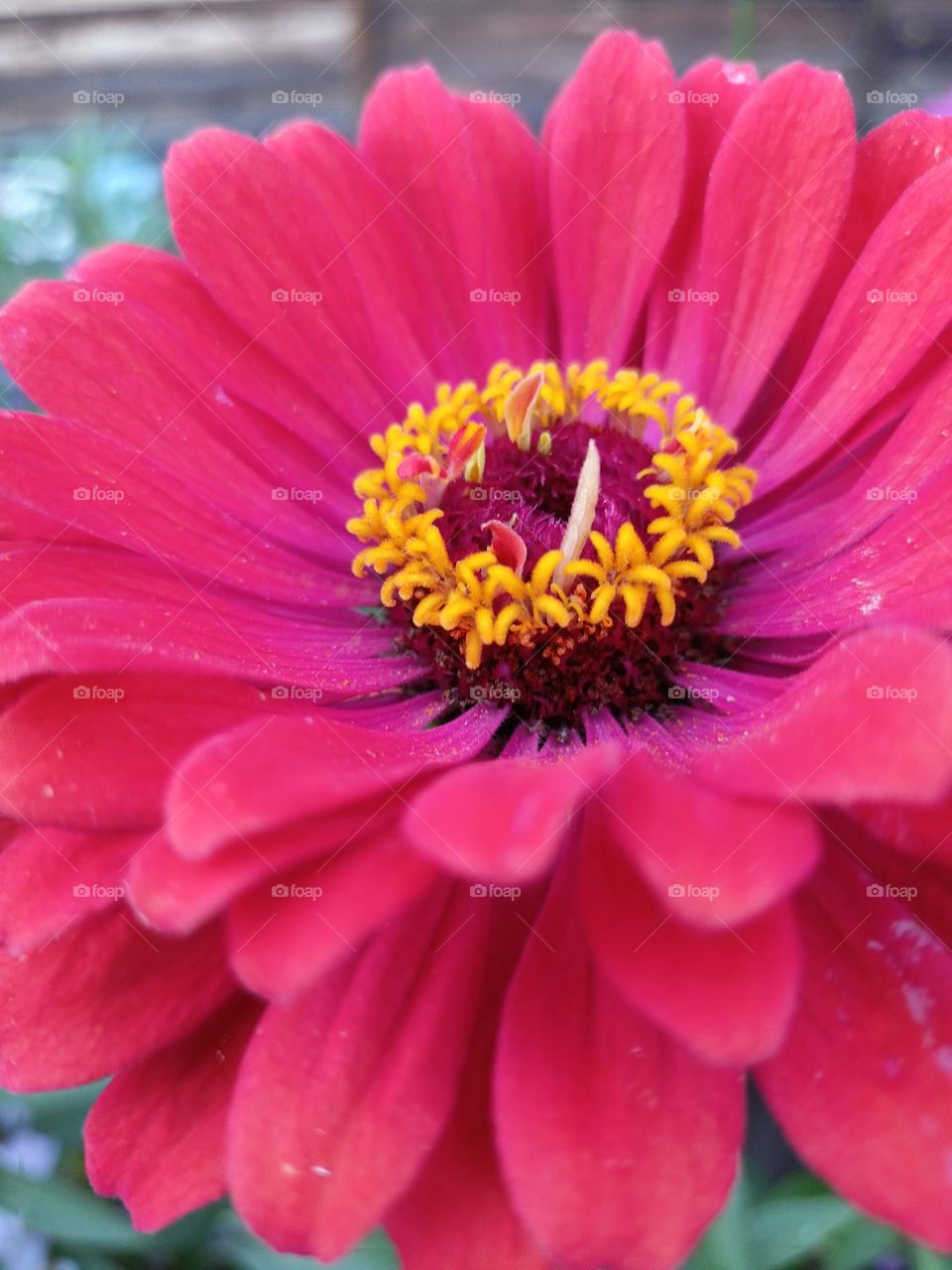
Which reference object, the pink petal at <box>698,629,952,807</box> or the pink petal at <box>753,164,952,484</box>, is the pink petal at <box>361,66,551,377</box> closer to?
the pink petal at <box>753,164,952,484</box>

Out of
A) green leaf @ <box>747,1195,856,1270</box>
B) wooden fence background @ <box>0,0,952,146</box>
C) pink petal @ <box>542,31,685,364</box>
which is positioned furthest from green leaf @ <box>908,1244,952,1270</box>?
wooden fence background @ <box>0,0,952,146</box>

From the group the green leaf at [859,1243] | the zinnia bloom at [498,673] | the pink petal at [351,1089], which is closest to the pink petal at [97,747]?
the zinnia bloom at [498,673]

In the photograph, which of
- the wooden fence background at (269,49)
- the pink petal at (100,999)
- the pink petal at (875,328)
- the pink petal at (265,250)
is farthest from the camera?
the wooden fence background at (269,49)

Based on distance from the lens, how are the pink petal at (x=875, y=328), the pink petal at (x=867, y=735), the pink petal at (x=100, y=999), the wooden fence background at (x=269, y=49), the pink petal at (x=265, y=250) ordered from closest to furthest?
the pink petal at (x=867, y=735) → the pink petal at (x=100, y=999) → the pink petal at (x=875, y=328) → the pink petal at (x=265, y=250) → the wooden fence background at (x=269, y=49)

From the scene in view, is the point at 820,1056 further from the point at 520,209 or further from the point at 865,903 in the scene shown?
the point at 520,209

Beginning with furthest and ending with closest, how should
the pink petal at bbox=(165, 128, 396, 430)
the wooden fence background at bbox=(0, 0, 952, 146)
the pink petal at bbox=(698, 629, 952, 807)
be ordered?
the wooden fence background at bbox=(0, 0, 952, 146) < the pink petal at bbox=(165, 128, 396, 430) < the pink petal at bbox=(698, 629, 952, 807)

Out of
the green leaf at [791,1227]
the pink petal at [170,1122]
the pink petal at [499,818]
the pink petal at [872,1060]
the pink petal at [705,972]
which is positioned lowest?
the green leaf at [791,1227]

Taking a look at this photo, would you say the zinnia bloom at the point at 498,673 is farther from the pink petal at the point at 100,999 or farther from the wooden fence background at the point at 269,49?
the wooden fence background at the point at 269,49
